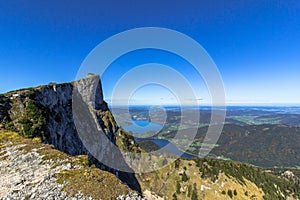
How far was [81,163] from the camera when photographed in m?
21.2

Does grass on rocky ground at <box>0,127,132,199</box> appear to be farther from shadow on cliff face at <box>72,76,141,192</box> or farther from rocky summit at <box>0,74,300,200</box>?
shadow on cliff face at <box>72,76,141,192</box>

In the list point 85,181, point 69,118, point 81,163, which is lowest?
point 85,181

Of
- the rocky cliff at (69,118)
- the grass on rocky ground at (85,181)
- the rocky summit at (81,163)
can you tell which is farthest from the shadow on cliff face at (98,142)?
the grass on rocky ground at (85,181)

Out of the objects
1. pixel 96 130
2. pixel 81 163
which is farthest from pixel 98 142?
pixel 81 163

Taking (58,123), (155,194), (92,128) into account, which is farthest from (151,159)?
(58,123)

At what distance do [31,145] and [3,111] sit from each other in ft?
66.0

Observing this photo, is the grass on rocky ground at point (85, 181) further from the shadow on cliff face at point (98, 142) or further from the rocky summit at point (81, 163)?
the shadow on cliff face at point (98, 142)

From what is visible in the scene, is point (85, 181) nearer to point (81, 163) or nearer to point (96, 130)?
A: point (81, 163)

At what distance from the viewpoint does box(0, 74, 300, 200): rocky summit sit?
54.8 ft

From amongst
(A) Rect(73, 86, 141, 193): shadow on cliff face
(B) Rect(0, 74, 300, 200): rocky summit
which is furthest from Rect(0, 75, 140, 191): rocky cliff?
(B) Rect(0, 74, 300, 200): rocky summit

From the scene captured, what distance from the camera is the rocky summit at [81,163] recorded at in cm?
1670

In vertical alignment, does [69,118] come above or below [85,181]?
above

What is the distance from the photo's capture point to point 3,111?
39.6 metres

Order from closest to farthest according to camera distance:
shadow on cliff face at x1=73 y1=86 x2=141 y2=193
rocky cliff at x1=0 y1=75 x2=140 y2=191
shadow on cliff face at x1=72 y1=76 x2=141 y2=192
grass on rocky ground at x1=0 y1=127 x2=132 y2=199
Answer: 1. grass on rocky ground at x1=0 y1=127 x2=132 y2=199
2. rocky cliff at x1=0 y1=75 x2=140 y2=191
3. shadow on cliff face at x1=73 y1=86 x2=141 y2=193
4. shadow on cliff face at x1=72 y1=76 x2=141 y2=192
